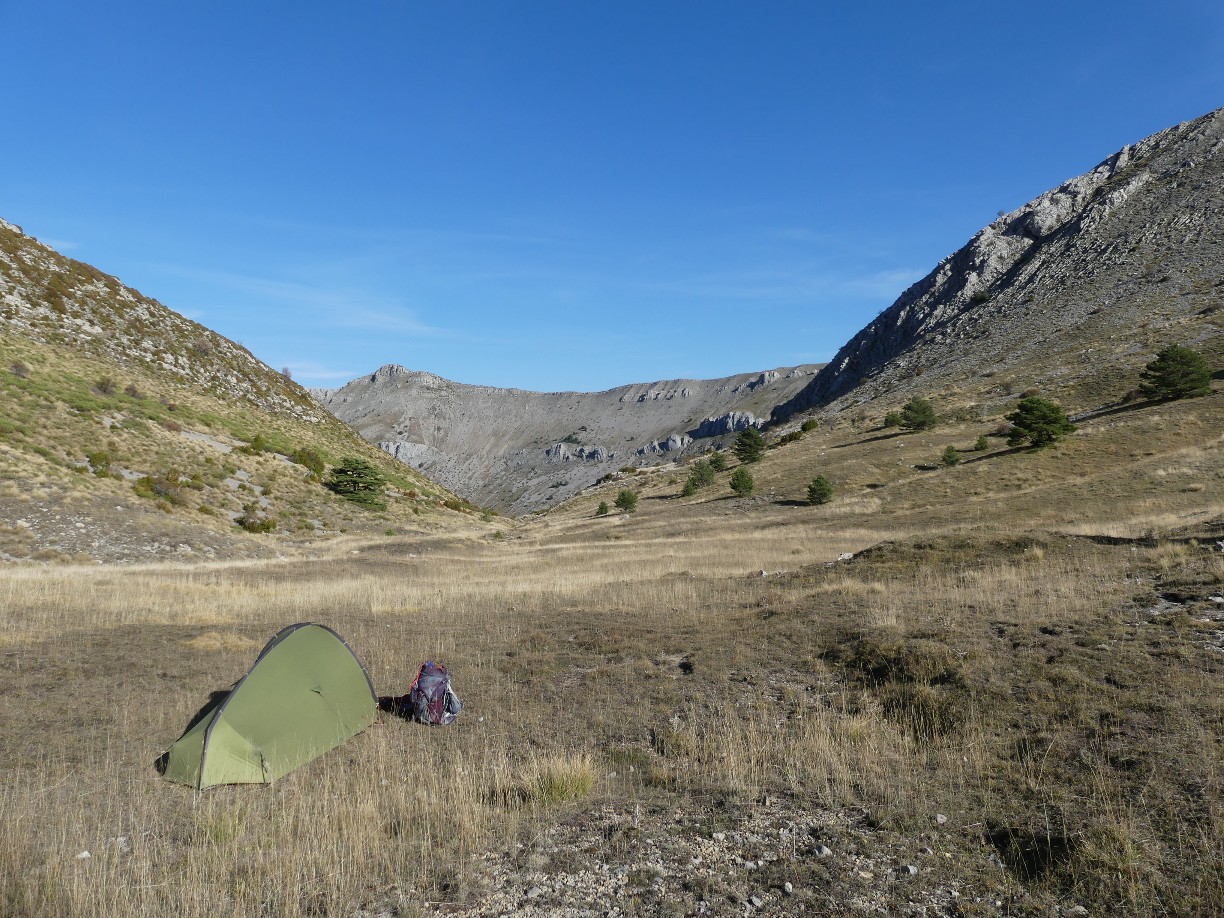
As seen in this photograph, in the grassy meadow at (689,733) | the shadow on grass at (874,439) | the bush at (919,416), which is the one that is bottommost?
the grassy meadow at (689,733)

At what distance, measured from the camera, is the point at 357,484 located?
49719mm

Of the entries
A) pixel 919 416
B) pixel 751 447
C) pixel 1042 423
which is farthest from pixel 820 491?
pixel 751 447

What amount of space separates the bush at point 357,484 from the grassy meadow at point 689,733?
28.0m

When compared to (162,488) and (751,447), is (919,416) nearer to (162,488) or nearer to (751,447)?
(751,447)

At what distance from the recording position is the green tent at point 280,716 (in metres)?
7.71

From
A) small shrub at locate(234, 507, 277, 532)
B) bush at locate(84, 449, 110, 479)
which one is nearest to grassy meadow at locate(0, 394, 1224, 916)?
bush at locate(84, 449, 110, 479)

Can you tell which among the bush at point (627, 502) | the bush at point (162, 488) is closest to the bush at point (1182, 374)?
the bush at point (627, 502)

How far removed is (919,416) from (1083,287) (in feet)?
139

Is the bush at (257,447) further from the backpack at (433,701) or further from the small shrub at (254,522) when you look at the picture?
the backpack at (433,701)

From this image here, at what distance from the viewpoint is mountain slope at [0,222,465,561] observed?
95.3 ft

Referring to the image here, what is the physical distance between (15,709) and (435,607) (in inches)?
394

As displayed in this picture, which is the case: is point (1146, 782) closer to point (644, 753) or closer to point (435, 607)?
point (644, 753)

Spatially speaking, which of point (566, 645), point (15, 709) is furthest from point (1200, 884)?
point (15, 709)

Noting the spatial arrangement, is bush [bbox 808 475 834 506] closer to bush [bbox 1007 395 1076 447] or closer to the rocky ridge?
bush [bbox 1007 395 1076 447]
